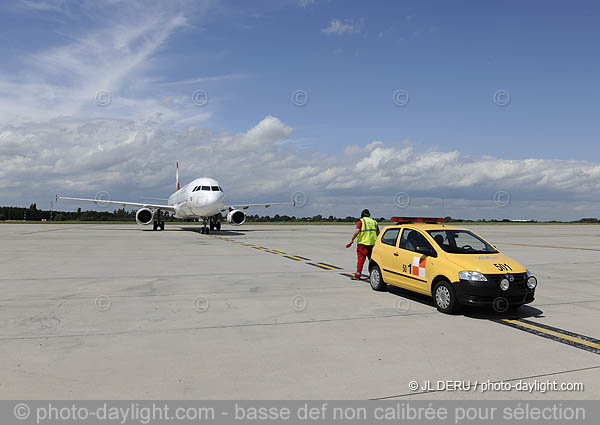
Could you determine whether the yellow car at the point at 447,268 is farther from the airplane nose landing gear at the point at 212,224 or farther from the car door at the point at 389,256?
the airplane nose landing gear at the point at 212,224

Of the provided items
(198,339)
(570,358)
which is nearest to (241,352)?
(198,339)

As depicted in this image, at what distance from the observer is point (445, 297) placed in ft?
26.5

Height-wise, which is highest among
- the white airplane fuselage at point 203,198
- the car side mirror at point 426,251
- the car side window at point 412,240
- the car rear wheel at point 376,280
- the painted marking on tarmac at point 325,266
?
the white airplane fuselage at point 203,198

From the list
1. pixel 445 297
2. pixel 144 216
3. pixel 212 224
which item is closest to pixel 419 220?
pixel 445 297

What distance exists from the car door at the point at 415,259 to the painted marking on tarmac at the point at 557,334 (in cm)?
164

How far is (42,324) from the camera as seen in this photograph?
6879mm

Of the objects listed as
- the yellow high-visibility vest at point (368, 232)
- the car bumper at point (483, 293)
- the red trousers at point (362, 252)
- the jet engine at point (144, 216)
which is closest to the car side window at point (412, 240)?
the car bumper at point (483, 293)

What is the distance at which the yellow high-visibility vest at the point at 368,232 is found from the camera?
11719mm

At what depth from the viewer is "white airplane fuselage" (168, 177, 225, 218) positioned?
103 feet

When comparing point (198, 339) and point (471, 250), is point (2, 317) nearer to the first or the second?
point (198, 339)

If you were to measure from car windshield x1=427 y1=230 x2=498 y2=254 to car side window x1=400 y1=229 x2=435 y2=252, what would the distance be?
201 mm

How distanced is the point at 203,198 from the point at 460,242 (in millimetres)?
24740

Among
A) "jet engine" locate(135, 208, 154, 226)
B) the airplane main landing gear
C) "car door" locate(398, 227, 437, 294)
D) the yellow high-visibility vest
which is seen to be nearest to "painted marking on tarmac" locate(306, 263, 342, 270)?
the yellow high-visibility vest
